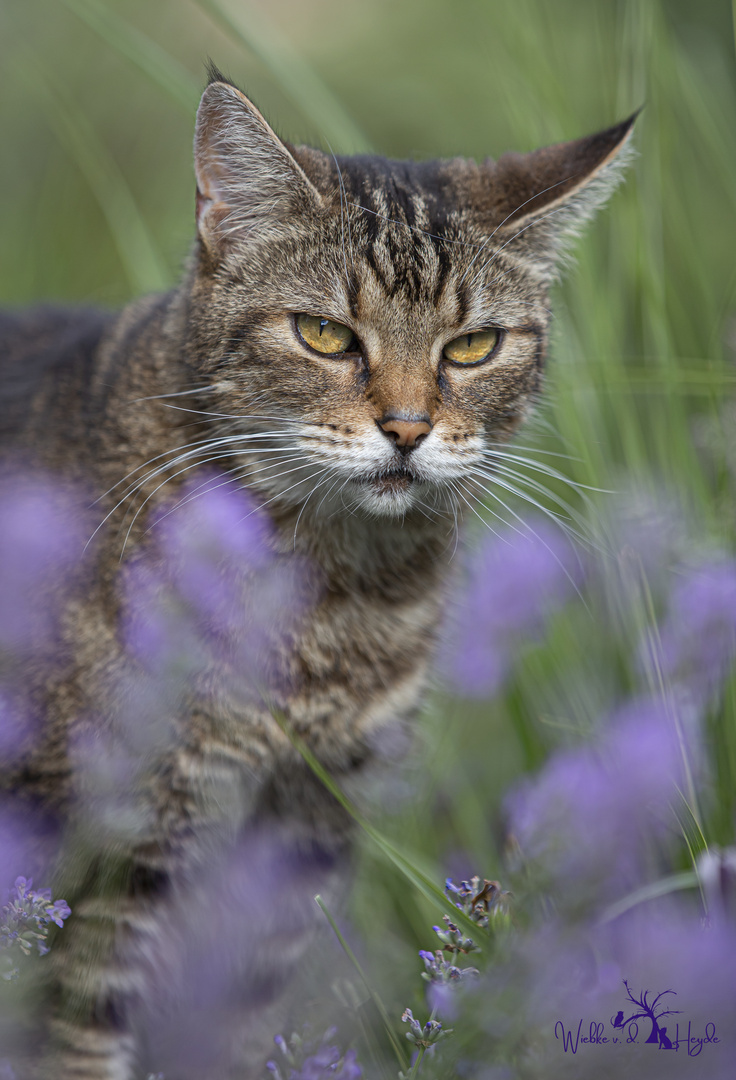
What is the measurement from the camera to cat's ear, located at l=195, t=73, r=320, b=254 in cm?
152

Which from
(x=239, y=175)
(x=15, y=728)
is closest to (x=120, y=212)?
(x=239, y=175)

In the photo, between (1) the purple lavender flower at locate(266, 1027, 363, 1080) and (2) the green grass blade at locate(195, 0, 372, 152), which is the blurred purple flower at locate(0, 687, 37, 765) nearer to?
(1) the purple lavender flower at locate(266, 1027, 363, 1080)

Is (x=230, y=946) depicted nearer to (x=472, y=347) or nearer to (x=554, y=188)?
(x=472, y=347)

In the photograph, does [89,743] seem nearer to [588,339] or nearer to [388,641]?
[388,641]

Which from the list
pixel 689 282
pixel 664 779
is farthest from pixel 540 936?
pixel 689 282

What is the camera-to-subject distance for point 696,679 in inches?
58.2

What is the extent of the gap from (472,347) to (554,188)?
333 millimetres

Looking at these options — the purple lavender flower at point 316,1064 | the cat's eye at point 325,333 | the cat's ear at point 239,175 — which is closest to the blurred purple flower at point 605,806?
the purple lavender flower at point 316,1064

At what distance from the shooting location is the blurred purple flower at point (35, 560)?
1.58 m

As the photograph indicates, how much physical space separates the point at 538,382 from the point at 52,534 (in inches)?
36.1

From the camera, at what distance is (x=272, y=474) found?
1610 mm

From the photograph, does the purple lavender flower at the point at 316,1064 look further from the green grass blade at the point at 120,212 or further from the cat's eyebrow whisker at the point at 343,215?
the green grass blade at the point at 120,212

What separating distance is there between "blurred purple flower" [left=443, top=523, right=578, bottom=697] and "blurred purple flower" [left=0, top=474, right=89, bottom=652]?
768mm

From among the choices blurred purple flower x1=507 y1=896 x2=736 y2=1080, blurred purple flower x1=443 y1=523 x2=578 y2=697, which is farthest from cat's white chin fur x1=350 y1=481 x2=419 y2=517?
blurred purple flower x1=507 y1=896 x2=736 y2=1080
